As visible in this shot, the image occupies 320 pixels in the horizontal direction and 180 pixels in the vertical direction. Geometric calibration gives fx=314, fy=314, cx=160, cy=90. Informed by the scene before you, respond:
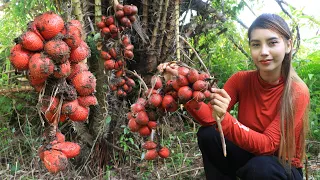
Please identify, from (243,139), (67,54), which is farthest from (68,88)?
(243,139)

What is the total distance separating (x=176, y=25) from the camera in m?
2.51

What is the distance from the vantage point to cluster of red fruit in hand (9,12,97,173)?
1137 mm

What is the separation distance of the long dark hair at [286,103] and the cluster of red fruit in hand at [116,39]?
0.97 m

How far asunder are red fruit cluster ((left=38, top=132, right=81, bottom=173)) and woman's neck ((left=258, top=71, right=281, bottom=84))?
4.14 feet

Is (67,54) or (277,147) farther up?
(67,54)

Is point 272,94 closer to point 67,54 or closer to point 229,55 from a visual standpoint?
point 67,54

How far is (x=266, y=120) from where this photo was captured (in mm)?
1960

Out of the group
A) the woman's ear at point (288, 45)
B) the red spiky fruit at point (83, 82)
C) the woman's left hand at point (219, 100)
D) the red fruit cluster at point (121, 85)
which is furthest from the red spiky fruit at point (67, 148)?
the woman's ear at point (288, 45)

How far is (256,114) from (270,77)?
0.83ft

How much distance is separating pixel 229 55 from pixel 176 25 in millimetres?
1382

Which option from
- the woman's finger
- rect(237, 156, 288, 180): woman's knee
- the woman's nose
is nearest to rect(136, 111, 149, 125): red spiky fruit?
the woman's finger

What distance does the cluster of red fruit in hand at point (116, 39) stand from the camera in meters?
2.36

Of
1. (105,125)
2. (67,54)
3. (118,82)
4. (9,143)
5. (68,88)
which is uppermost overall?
(67,54)

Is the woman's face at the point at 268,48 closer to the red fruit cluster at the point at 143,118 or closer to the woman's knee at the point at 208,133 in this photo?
the woman's knee at the point at 208,133
